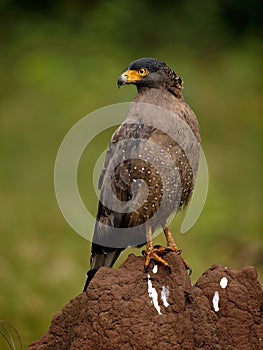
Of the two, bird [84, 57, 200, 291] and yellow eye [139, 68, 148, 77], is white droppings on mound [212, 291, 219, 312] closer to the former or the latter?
bird [84, 57, 200, 291]

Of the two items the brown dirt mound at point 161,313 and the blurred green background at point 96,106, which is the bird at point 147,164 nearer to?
the brown dirt mound at point 161,313

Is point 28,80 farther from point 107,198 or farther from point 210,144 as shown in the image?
point 107,198

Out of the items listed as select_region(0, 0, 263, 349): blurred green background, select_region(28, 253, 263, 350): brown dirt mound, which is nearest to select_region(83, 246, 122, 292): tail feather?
select_region(28, 253, 263, 350): brown dirt mound

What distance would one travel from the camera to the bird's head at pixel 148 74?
21.3 feet

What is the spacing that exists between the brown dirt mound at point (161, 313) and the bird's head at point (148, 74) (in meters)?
1.07

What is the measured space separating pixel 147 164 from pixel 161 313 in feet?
3.26

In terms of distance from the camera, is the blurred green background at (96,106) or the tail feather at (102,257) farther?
the blurred green background at (96,106)

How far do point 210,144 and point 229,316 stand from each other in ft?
24.2

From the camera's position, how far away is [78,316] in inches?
230

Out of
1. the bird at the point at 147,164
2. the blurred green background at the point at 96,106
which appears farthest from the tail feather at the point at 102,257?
the blurred green background at the point at 96,106

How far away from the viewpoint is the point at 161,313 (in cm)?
577

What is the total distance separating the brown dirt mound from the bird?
0.40 metres

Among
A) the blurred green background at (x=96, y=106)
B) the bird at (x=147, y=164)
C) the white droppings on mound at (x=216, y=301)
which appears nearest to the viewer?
the white droppings on mound at (x=216, y=301)

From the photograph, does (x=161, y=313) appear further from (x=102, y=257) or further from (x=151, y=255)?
(x=102, y=257)
